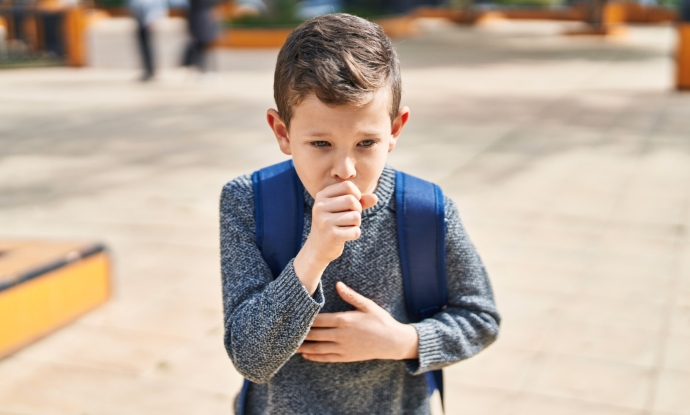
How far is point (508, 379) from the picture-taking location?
3418mm

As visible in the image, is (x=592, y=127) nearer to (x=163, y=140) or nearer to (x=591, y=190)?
(x=591, y=190)

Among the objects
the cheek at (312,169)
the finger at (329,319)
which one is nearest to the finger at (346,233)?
the cheek at (312,169)

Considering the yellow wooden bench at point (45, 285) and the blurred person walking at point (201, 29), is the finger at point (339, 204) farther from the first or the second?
the blurred person walking at point (201, 29)

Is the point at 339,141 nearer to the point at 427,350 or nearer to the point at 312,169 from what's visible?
the point at 312,169

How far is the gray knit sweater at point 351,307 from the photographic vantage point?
5.08ft

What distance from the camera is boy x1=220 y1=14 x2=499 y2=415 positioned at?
4.50ft

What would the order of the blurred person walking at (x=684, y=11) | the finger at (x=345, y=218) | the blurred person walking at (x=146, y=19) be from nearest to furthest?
the finger at (x=345, y=218) → the blurred person walking at (x=684, y=11) → the blurred person walking at (x=146, y=19)

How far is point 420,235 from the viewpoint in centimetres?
157

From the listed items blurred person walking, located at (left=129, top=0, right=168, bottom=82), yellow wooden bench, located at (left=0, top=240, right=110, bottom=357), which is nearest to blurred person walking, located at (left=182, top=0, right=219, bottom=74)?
blurred person walking, located at (left=129, top=0, right=168, bottom=82)

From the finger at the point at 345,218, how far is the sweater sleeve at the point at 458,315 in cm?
32

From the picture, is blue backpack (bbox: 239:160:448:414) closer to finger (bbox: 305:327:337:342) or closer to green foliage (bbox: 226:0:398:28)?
finger (bbox: 305:327:337:342)

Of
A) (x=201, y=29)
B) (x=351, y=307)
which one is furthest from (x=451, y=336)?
(x=201, y=29)

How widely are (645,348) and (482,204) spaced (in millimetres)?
2461

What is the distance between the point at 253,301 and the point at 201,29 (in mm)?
12195
